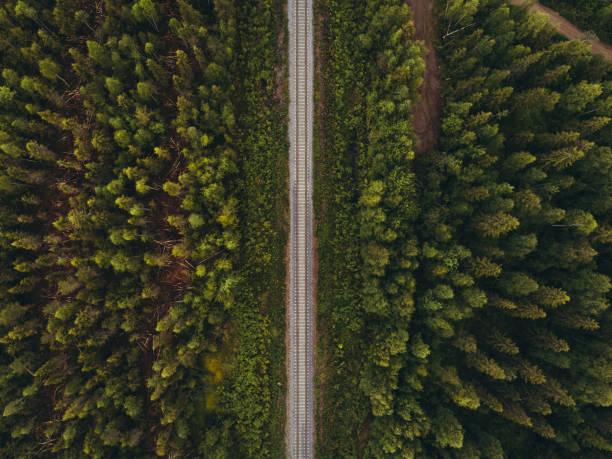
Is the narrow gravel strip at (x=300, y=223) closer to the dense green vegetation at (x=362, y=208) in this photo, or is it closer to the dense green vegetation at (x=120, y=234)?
the dense green vegetation at (x=362, y=208)

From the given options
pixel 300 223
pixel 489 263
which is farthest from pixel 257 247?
pixel 489 263

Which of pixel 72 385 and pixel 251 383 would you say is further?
pixel 251 383

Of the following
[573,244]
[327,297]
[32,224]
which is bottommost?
[327,297]

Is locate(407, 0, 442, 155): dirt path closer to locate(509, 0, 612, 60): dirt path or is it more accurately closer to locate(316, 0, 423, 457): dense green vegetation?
locate(316, 0, 423, 457): dense green vegetation

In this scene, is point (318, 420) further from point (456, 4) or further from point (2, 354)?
point (456, 4)

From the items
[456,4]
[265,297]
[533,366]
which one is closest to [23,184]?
[265,297]

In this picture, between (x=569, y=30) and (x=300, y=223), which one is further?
(x=569, y=30)

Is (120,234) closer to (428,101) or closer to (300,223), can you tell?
(300,223)
